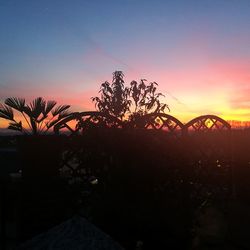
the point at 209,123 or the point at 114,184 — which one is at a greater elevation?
the point at 209,123

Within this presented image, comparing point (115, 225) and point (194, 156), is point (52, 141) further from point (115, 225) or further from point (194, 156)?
point (194, 156)

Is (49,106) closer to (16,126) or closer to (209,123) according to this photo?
(16,126)

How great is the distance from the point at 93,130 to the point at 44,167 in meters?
0.95

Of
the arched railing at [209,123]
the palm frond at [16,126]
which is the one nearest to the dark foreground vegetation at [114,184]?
the arched railing at [209,123]

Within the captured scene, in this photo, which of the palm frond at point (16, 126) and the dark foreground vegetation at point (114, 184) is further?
the palm frond at point (16, 126)

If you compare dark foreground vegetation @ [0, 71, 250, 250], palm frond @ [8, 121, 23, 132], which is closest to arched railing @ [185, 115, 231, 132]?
dark foreground vegetation @ [0, 71, 250, 250]

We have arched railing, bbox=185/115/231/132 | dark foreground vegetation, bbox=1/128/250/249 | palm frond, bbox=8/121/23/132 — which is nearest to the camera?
dark foreground vegetation, bbox=1/128/250/249

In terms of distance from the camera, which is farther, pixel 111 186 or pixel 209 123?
pixel 209 123

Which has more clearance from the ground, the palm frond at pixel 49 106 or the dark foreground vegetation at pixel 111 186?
the palm frond at pixel 49 106

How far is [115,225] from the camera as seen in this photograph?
686 cm

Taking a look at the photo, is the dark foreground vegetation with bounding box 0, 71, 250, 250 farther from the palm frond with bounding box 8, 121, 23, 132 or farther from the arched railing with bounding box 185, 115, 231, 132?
the palm frond with bounding box 8, 121, 23, 132

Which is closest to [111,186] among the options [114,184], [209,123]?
[114,184]

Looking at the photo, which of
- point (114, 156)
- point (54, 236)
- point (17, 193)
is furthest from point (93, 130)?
point (54, 236)

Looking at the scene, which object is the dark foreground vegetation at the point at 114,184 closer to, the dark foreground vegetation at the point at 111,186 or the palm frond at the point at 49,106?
the dark foreground vegetation at the point at 111,186
